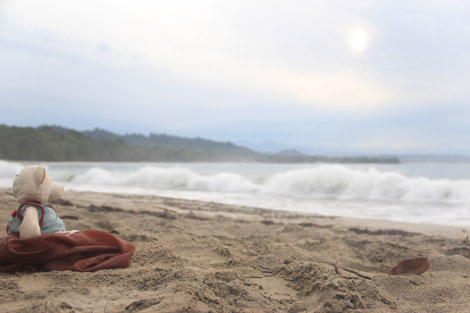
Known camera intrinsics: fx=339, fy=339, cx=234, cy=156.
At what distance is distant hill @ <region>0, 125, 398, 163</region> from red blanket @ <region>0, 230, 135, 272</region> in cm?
4626

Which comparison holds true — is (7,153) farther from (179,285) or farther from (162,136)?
(179,285)

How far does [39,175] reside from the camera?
2.87 m

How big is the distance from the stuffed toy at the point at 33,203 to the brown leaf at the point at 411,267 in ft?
9.96

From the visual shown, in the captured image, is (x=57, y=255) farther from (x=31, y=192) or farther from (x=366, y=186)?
(x=366, y=186)

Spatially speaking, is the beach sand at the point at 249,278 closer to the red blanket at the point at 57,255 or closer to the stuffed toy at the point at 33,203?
the red blanket at the point at 57,255

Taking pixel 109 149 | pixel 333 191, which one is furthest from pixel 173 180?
pixel 109 149

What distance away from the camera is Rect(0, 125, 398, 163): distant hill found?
145 ft

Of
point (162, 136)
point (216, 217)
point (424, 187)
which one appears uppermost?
→ point (162, 136)

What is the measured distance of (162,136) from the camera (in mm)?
73875

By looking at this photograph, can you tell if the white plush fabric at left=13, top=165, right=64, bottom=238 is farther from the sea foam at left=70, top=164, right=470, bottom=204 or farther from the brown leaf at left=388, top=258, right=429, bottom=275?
the sea foam at left=70, top=164, right=470, bottom=204

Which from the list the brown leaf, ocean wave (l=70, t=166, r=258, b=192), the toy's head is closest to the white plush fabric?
the toy's head

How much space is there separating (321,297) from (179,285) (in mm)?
974

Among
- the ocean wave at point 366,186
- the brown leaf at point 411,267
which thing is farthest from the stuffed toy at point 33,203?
the ocean wave at point 366,186

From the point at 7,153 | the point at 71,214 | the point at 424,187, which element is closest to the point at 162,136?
the point at 7,153
